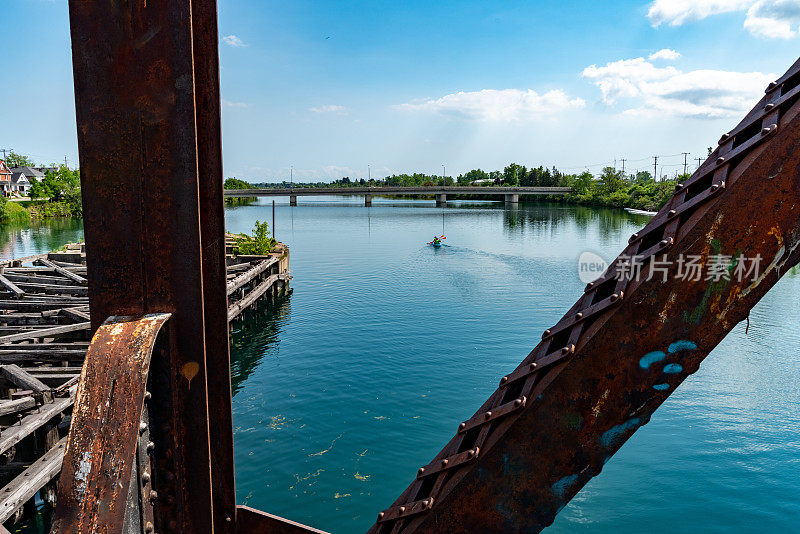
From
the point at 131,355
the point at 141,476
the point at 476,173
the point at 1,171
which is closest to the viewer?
the point at 131,355

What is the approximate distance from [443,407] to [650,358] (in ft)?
51.4

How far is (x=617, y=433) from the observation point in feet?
4.29

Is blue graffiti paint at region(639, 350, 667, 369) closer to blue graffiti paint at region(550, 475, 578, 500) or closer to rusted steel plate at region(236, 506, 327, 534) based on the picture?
blue graffiti paint at region(550, 475, 578, 500)

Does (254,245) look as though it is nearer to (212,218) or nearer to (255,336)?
(255,336)

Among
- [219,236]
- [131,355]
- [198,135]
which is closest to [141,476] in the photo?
[131,355]

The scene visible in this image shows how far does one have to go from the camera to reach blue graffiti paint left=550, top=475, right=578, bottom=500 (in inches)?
52.6

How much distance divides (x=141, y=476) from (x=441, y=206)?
116 meters

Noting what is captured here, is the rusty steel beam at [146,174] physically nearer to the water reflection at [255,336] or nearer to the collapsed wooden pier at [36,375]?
the collapsed wooden pier at [36,375]

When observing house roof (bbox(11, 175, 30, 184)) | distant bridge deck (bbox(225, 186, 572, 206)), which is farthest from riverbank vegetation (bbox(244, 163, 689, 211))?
house roof (bbox(11, 175, 30, 184))

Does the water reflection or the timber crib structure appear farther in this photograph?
the water reflection

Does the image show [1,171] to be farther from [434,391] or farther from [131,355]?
[131,355]

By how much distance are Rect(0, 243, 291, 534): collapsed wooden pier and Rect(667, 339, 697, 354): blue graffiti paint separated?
8290mm

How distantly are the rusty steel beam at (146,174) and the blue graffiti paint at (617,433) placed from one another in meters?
1.20

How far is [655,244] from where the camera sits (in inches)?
50.6
